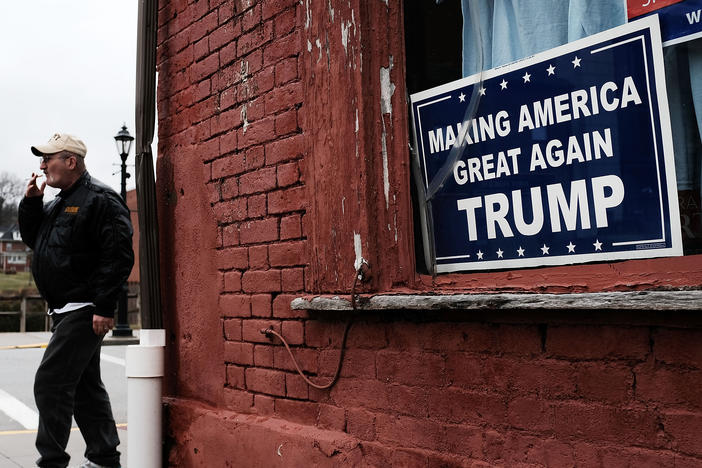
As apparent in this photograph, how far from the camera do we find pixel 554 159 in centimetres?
236

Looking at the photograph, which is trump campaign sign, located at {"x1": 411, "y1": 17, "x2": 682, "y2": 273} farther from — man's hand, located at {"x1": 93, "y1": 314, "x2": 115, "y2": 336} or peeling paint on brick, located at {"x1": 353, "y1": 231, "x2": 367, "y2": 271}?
man's hand, located at {"x1": 93, "y1": 314, "x2": 115, "y2": 336}

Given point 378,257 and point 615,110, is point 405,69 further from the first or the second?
point 615,110

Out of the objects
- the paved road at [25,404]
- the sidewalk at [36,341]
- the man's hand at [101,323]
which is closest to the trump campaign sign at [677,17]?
the man's hand at [101,323]

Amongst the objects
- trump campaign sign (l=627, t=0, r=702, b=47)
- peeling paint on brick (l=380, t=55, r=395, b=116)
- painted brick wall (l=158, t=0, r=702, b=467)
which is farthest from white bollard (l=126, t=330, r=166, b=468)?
trump campaign sign (l=627, t=0, r=702, b=47)

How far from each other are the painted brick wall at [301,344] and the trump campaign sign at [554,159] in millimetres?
223

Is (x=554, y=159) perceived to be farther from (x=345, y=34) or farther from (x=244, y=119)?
(x=244, y=119)

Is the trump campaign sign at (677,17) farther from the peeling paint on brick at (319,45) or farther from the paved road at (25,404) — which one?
the paved road at (25,404)

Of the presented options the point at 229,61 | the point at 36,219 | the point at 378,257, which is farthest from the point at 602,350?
the point at 36,219

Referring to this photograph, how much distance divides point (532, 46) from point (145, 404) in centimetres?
256

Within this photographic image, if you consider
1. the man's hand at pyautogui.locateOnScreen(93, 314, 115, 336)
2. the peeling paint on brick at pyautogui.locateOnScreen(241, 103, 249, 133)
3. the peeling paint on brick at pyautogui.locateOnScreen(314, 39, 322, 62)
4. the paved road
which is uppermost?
the peeling paint on brick at pyautogui.locateOnScreen(314, 39, 322, 62)

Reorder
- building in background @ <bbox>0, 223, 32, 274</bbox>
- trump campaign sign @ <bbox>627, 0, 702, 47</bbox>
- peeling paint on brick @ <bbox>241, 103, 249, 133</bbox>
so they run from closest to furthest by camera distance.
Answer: trump campaign sign @ <bbox>627, 0, 702, 47</bbox>, peeling paint on brick @ <bbox>241, 103, 249, 133</bbox>, building in background @ <bbox>0, 223, 32, 274</bbox>

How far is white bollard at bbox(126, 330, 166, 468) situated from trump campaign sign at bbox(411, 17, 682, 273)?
71.2 inches

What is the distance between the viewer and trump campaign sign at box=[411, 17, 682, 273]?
2146mm

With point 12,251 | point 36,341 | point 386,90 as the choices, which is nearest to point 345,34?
point 386,90
